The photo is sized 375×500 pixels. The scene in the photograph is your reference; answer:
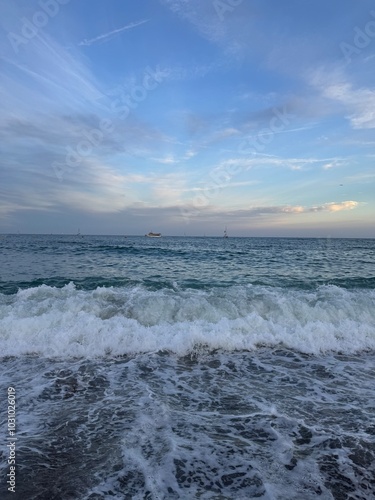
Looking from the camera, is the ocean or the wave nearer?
the ocean

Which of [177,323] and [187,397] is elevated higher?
[177,323]

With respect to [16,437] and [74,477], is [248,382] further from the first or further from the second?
[16,437]

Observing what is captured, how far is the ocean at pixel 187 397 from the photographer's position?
3732 millimetres

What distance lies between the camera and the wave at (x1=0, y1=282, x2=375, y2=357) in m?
8.36

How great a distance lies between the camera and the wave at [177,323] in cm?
836

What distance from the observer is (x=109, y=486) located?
359cm

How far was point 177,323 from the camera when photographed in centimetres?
976

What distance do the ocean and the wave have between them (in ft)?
0.15

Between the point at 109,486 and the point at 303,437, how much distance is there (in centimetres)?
281

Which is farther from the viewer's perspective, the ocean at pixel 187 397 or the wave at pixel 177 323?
the wave at pixel 177 323

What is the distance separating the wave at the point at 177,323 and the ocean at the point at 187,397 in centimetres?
5

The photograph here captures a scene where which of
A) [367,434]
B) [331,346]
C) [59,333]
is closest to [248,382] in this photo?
[367,434]

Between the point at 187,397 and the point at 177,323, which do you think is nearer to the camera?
the point at 187,397

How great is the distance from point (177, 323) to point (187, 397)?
13.1 ft
